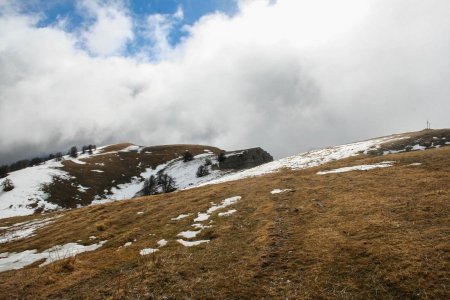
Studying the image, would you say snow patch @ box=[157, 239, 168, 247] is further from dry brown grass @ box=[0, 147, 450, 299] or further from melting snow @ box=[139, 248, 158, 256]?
melting snow @ box=[139, 248, 158, 256]

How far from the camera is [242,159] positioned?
161m

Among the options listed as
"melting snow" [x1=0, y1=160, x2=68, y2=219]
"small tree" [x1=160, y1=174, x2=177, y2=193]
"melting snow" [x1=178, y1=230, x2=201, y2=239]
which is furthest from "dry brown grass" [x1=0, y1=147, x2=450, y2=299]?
"small tree" [x1=160, y1=174, x2=177, y2=193]

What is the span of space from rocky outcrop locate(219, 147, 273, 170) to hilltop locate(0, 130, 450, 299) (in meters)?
120

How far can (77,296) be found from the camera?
658 inches

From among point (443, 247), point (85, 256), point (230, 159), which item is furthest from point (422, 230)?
point (230, 159)

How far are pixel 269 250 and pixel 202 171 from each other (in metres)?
136

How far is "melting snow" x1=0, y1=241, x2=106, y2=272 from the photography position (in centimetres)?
2609

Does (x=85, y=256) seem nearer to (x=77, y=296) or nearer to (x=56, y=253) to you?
(x=56, y=253)

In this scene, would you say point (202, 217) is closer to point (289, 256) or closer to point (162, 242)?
point (162, 242)

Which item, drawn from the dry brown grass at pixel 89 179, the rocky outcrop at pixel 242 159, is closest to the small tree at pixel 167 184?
the rocky outcrop at pixel 242 159

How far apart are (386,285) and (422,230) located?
701 cm

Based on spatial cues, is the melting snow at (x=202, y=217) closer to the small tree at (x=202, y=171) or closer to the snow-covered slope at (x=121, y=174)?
the snow-covered slope at (x=121, y=174)

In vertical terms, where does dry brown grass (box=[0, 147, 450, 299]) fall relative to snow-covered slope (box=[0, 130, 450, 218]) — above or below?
below

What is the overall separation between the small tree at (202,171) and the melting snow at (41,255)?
121411mm
